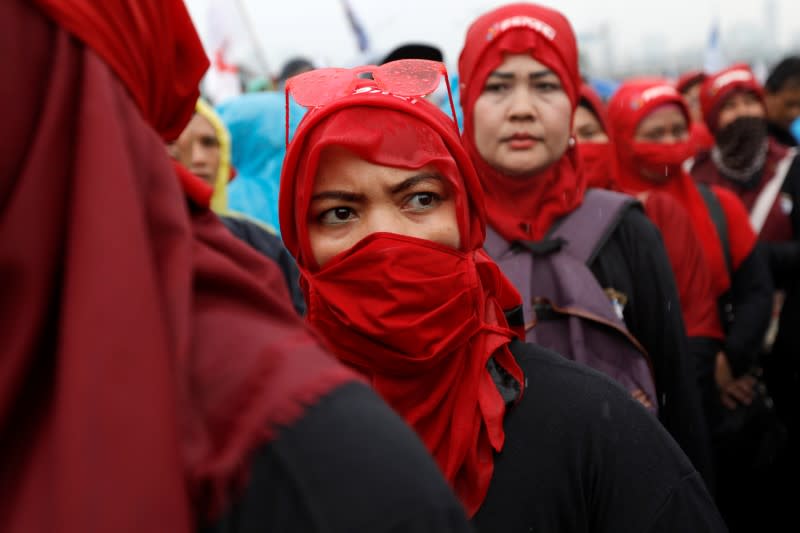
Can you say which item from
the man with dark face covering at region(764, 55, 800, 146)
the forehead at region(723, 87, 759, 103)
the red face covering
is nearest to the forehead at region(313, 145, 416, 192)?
the red face covering

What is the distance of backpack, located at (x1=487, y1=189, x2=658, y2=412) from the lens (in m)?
2.44

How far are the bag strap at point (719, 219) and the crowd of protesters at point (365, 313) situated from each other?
0.6 inches

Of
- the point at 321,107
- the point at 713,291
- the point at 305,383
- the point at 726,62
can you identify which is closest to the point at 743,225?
the point at 713,291

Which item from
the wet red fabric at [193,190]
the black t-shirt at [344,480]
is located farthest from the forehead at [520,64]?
the black t-shirt at [344,480]

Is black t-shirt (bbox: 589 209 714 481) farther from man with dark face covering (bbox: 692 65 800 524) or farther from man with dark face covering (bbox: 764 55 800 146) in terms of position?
man with dark face covering (bbox: 764 55 800 146)

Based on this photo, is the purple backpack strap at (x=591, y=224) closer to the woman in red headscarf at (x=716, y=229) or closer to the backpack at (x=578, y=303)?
the backpack at (x=578, y=303)

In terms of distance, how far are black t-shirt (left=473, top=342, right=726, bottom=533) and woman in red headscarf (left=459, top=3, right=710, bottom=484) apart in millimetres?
810

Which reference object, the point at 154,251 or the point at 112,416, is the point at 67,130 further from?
the point at 112,416

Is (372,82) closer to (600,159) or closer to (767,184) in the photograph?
(600,159)

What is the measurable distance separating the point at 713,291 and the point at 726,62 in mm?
8240

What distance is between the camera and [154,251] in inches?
33.9

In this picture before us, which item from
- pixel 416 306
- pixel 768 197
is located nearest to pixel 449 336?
pixel 416 306

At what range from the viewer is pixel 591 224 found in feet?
9.07

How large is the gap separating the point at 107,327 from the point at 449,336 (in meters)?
1.00
